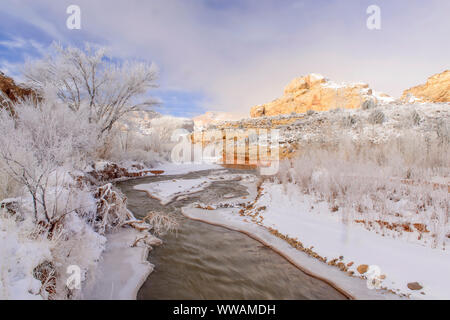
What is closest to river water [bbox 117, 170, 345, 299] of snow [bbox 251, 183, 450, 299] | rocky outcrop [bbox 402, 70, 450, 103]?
snow [bbox 251, 183, 450, 299]

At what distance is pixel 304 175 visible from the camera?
5.26 m

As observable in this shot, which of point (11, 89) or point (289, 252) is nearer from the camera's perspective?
point (289, 252)

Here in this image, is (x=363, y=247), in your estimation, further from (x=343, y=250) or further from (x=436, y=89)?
(x=436, y=89)

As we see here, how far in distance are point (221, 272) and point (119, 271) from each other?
1.32m

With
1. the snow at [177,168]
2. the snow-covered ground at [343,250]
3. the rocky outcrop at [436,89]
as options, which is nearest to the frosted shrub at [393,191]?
the snow-covered ground at [343,250]

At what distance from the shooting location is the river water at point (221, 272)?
2.26m

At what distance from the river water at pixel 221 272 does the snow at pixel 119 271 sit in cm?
13

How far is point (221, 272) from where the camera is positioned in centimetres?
266

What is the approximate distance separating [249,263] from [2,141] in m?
3.73

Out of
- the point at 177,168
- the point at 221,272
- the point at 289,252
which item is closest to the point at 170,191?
the point at 221,272

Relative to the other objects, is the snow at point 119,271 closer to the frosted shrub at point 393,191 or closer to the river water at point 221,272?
the river water at point 221,272

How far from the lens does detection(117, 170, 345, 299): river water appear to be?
2.26 meters

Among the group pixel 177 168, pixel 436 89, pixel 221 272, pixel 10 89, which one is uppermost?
pixel 436 89
